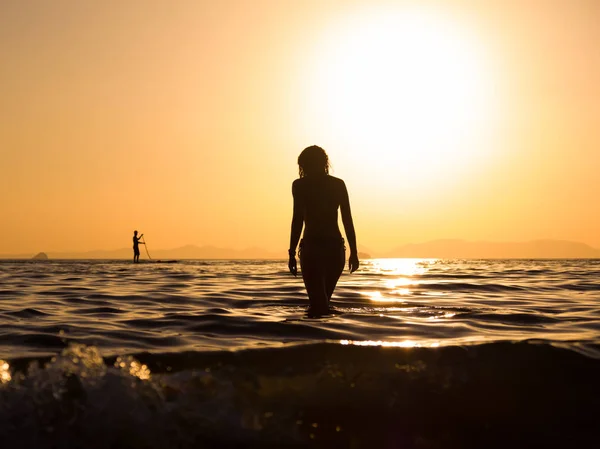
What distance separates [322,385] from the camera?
448 centimetres

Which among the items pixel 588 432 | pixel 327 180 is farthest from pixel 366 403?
pixel 327 180

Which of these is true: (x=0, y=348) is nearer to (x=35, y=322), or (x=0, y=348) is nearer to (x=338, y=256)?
(x=35, y=322)

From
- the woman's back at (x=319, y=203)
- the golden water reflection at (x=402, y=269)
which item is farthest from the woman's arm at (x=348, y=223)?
the golden water reflection at (x=402, y=269)

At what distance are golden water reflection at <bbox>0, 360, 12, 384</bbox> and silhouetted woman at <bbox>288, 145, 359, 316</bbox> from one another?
12.9ft

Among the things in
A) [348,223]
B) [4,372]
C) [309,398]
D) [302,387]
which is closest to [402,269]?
[348,223]

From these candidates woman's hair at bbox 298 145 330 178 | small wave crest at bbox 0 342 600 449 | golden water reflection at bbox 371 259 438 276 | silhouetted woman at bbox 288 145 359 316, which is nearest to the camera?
small wave crest at bbox 0 342 600 449

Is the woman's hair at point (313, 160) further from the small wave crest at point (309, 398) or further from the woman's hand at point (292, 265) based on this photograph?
the small wave crest at point (309, 398)

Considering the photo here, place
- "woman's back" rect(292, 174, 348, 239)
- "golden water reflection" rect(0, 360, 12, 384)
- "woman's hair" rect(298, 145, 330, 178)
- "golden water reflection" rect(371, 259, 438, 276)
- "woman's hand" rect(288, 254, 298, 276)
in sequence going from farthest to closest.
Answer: "golden water reflection" rect(371, 259, 438, 276) → "woman's hand" rect(288, 254, 298, 276) → "woman's hair" rect(298, 145, 330, 178) → "woman's back" rect(292, 174, 348, 239) → "golden water reflection" rect(0, 360, 12, 384)

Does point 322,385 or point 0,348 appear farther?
point 0,348

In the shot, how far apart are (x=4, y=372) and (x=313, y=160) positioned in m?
4.94

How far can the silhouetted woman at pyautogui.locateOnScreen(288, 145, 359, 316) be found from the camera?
24.7 ft

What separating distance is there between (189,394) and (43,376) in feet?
4.53

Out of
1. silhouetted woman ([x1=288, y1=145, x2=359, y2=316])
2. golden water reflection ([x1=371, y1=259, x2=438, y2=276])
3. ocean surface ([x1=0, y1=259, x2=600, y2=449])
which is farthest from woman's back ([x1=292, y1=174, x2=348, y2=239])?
golden water reflection ([x1=371, y1=259, x2=438, y2=276])

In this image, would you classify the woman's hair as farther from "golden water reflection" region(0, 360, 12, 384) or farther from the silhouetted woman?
"golden water reflection" region(0, 360, 12, 384)
